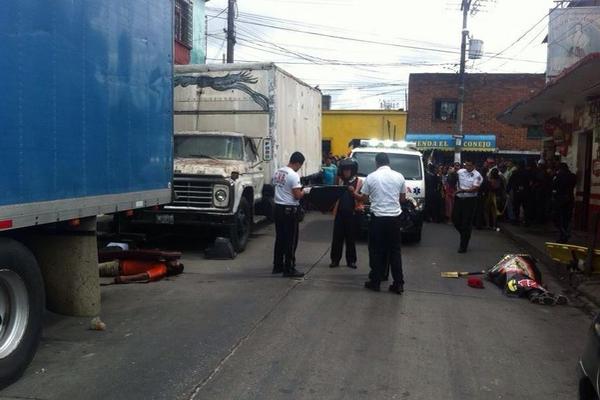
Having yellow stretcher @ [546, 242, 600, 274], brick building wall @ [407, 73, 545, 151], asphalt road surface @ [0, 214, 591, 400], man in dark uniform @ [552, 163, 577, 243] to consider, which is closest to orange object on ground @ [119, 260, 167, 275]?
asphalt road surface @ [0, 214, 591, 400]

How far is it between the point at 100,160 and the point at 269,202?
7.48 metres

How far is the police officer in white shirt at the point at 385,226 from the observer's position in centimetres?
838

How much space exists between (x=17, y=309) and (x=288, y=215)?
489cm

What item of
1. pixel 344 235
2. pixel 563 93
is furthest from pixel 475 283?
pixel 563 93

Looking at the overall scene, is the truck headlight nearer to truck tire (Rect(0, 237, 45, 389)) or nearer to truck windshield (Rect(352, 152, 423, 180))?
truck windshield (Rect(352, 152, 423, 180))

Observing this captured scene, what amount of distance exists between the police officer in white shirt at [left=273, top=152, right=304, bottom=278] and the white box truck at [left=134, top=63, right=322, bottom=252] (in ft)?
6.22

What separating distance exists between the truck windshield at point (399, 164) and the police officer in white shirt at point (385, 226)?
6.19 metres

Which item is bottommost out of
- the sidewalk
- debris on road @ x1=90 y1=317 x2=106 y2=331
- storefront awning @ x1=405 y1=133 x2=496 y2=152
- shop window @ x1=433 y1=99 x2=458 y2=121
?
the sidewalk

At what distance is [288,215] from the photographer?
941 cm

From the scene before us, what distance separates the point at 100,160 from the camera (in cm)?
608

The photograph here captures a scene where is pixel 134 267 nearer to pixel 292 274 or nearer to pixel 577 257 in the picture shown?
pixel 292 274

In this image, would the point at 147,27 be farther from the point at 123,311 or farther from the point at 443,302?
the point at 443,302

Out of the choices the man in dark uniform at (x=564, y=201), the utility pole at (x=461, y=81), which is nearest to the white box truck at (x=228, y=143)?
the man in dark uniform at (x=564, y=201)

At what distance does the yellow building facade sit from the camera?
1561 inches
